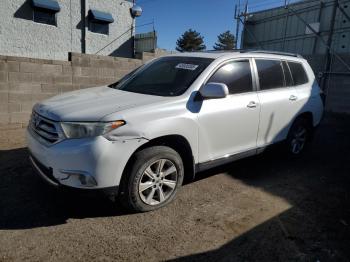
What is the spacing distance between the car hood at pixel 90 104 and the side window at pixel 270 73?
5.56 feet

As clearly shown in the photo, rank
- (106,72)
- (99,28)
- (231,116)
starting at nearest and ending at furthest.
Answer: (231,116), (106,72), (99,28)

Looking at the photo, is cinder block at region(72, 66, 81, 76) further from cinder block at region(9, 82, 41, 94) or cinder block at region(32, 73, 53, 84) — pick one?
cinder block at region(9, 82, 41, 94)

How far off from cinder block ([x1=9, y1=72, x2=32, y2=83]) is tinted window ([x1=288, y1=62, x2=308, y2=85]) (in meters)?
4.88

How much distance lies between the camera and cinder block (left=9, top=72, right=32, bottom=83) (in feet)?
19.9

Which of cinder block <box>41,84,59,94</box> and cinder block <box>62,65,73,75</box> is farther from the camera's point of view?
cinder block <box>62,65,73,75</box>

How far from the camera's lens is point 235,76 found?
4055mm

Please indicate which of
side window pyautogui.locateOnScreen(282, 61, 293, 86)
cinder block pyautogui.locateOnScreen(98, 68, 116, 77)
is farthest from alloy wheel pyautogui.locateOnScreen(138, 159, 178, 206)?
cinder block pyautogui.locateOnScreen(98, 68, 116, 77)

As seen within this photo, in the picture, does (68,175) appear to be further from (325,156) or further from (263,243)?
(325,156)

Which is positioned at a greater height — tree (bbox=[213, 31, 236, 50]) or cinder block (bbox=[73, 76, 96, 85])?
tree (bbox=[213, 31, 236, 50])

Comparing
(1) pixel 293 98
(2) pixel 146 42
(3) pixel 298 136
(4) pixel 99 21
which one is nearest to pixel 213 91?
(1) pixel 293 98

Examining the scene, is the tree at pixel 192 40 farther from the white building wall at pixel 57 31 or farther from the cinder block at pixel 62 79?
the cinder block at pixel 62 79

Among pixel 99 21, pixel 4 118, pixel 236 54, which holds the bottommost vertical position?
pixel 4 118

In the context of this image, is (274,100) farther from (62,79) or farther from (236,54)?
(62,79)

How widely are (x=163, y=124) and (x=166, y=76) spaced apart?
3.40ft
